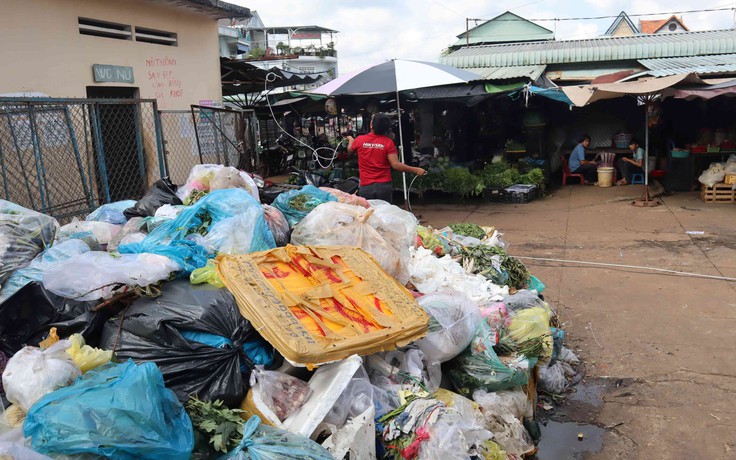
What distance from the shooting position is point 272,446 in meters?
2.37

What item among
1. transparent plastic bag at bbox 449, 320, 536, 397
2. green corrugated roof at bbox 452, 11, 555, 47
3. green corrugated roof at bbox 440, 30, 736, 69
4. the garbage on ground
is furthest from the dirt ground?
green corrugated roof at bbox 452, 11, 555, 47

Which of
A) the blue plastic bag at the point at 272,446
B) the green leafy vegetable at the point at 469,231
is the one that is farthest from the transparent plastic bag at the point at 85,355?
the green leafy vegetable at the point at 469,231

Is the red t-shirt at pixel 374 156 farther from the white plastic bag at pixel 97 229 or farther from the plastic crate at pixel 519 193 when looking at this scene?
the plastic crate at pixel 519 193

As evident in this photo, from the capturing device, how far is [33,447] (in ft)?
7.12

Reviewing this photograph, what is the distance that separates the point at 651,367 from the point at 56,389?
13.6 feet

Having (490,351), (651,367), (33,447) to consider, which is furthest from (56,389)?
(651,367)

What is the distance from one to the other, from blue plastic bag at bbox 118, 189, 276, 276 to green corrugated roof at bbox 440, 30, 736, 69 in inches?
577

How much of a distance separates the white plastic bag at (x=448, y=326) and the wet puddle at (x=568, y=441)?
873 millimetres

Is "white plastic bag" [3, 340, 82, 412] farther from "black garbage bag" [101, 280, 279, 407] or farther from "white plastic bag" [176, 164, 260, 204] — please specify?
"white plastic bag" [176, 164, 260, 204]

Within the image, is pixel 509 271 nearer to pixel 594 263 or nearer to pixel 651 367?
pixel 651 367

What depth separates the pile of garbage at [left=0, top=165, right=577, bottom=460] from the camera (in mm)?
2381

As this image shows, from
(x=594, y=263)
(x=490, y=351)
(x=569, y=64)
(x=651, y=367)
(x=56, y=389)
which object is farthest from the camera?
(x=569, y=64)

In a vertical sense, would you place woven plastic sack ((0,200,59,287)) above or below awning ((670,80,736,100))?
below

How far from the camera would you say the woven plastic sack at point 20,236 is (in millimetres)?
3414
